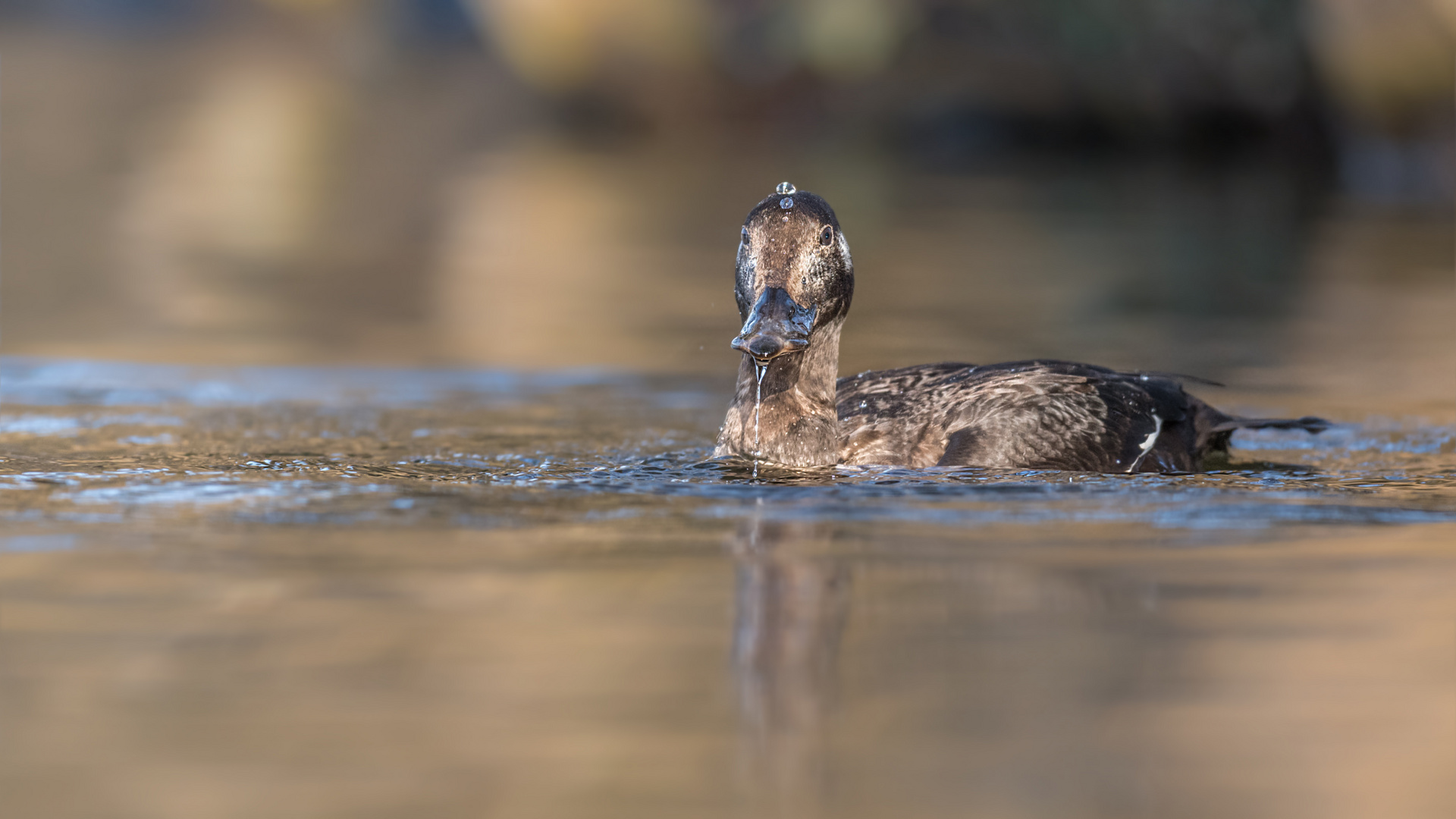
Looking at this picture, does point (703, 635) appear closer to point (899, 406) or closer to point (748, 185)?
point (899, 406)

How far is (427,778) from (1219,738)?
1.73m

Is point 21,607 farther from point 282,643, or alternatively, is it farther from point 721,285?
point 721,285

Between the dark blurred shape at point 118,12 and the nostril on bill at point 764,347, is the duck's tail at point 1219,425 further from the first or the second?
the dark blurred shape at point 118,12

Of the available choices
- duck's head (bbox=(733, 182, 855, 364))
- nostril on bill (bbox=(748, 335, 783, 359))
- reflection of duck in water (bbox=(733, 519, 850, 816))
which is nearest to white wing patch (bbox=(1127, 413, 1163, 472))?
duck's head (bbox=(733, 182, 855, 364))

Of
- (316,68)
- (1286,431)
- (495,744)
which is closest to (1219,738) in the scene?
(495,744)

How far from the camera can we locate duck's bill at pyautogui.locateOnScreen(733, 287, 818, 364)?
23.2 ft

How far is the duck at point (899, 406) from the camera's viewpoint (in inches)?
298

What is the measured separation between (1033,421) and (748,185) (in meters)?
14.4

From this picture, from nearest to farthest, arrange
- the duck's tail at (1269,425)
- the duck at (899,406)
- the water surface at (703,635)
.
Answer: the water surface at (703,635), the duck at (899,406), the duck's tail at (1269,425)

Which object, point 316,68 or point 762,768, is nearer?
point 762,768

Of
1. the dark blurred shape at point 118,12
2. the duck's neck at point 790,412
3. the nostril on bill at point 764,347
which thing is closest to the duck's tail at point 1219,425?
the duck's neck at point 790,412

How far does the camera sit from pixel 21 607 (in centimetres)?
543

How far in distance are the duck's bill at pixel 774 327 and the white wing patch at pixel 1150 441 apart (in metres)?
1.40

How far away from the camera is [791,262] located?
754cm
